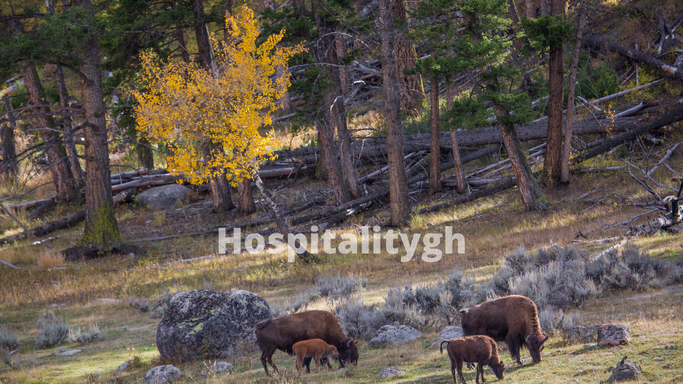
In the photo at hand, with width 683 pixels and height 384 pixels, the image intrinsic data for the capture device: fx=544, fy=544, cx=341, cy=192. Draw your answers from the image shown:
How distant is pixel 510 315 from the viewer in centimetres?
568

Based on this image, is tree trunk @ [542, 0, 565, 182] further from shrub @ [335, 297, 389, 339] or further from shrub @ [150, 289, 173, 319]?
shrub @ [150, 289, 173, 319]

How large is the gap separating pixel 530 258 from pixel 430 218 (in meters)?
6.73

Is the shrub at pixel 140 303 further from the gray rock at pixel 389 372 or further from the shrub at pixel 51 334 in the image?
the gray rock at pixel 389 372

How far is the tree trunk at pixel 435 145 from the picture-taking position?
18156 millimetres

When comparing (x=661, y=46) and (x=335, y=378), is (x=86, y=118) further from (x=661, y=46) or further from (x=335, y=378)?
(x=661, y=46)

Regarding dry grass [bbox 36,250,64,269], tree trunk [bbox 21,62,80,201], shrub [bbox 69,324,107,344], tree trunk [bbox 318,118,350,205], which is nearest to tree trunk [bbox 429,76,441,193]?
tree trunk [bbox 318,118,350,205]

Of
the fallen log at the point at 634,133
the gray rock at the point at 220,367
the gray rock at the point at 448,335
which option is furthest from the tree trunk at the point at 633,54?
the gray rock at the point at 220,367

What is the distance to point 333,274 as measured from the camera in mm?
12828

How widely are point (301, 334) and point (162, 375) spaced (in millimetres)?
1740

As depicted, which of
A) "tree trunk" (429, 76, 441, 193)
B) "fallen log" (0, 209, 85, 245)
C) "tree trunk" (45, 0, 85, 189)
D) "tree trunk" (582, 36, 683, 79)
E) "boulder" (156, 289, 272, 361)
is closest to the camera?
"boulder" (156, 289, 272, 361)

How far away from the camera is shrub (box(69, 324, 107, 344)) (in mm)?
9281

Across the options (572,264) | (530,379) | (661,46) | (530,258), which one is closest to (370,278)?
(530,258)

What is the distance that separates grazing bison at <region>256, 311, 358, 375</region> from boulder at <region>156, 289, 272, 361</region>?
155 cm

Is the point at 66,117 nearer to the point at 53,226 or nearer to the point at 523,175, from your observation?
the point at 53,226
